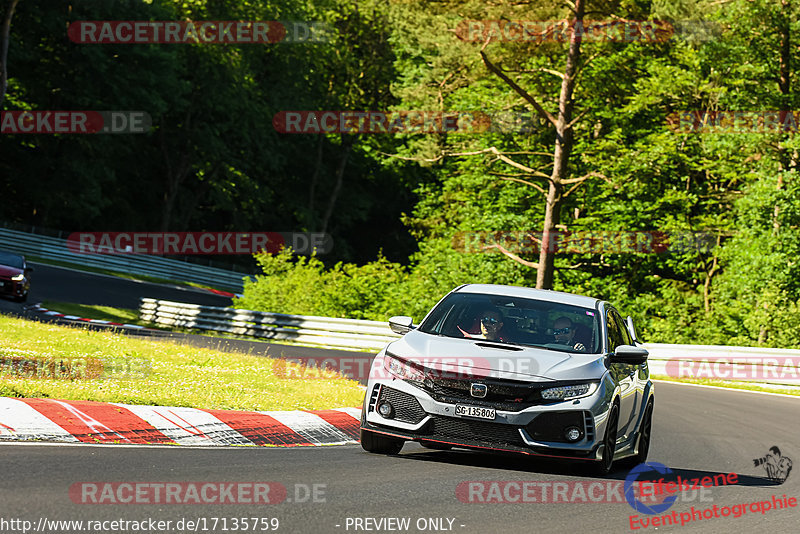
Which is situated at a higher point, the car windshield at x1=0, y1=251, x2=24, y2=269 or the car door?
the car door

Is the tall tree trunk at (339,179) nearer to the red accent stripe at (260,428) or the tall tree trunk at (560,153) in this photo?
the tall tree trunk at (560,153)

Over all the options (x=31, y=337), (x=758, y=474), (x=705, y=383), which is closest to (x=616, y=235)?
(x=705, y=383)

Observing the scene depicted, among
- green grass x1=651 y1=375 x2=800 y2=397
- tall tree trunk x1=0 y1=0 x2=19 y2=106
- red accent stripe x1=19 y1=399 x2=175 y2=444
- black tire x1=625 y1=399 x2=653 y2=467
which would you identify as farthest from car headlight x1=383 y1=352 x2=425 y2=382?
tall tree trunk x1=0 y1=0 x2=19 y2=106

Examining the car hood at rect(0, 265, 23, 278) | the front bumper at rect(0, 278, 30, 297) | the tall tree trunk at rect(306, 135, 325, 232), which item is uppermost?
the tall tree trunk at rect(306, 135, 325, 232)

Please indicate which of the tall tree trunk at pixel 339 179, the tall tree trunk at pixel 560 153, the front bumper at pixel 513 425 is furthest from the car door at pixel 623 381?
the tall tree trunk at pixel 339 179

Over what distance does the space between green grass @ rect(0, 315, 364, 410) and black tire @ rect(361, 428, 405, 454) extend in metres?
2.28

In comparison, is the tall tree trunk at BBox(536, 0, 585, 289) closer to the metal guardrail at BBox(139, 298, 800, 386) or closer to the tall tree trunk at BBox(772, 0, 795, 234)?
the tall tree trunk at BBox(772, 0, 795, 234)

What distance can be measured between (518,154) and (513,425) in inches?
1258

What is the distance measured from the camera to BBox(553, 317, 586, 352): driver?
9.94 m

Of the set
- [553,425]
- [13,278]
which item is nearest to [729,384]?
[553,425]

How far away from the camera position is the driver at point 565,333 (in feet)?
32.6

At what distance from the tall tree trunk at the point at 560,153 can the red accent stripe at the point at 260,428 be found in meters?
23.3

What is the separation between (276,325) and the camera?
3114 centimetres

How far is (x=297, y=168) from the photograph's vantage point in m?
76.4
